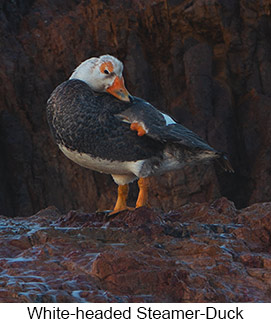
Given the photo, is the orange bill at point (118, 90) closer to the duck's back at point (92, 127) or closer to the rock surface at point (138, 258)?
the duck's back at point (92, 127)

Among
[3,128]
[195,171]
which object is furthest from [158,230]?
[3,128]

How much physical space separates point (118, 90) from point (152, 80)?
5185 mm

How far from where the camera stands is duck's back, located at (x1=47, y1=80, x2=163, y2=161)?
3.98 m

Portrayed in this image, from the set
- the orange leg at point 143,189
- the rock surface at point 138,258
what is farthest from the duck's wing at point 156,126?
the rock surface at point 138,258

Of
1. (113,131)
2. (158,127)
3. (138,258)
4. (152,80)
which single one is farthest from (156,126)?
(152,80)

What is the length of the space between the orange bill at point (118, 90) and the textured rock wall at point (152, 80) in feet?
14.6

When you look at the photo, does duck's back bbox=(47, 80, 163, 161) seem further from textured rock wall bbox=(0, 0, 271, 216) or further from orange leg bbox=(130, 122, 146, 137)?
textured rock wall bbox=(0, 0, 271, 216)

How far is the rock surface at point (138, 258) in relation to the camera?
271 cm

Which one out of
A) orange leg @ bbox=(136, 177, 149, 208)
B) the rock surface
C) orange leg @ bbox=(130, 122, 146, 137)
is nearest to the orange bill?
orange leg @ bbox=(130, 122, 146, 137)

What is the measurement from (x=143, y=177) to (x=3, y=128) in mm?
5665

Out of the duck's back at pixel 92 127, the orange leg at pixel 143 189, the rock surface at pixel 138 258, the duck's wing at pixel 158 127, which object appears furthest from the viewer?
the orange leg at pixel 143 189

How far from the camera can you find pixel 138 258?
2955mm

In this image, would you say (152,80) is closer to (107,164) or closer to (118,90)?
(118,90)

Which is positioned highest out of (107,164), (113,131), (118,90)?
(118,90)
